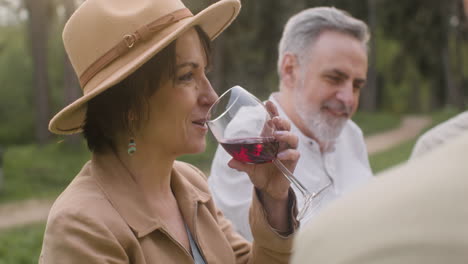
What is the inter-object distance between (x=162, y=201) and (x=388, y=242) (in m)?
1.72

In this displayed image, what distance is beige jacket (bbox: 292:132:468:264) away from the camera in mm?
586

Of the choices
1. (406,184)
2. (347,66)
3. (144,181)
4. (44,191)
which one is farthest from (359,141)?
(44,191)

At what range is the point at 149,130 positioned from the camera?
2.16m

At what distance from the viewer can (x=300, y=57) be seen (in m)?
3.66

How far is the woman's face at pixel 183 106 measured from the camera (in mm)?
2119

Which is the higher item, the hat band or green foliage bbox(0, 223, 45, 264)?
the hat band

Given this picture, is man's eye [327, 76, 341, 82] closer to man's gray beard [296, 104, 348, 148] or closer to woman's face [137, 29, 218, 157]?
man's gray beard [296, 104, 348, 148]

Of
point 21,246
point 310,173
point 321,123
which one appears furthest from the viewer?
point 21,246

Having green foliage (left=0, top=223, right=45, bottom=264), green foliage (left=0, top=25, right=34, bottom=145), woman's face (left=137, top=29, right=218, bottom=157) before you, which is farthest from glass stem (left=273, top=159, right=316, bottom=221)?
green foliage (left=0, top=25, right=34, bottom=145)

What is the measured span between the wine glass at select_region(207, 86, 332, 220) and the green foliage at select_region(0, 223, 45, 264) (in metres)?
5.37

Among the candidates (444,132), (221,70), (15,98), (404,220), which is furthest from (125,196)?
(15,98)

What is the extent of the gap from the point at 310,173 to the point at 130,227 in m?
1.63

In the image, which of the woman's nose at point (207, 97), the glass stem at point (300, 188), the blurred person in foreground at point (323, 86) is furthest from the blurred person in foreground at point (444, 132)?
the blurred person in foreground at point (323, 86)

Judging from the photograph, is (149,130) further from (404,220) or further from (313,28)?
(313,28)
